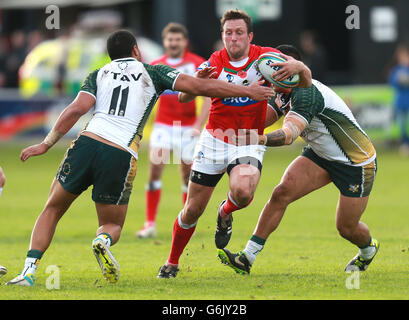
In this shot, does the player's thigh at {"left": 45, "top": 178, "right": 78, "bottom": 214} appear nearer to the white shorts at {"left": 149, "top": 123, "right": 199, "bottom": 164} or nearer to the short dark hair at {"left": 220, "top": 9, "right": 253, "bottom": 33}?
the short dark hair at {"left": 220, "top": 9, "right": 253, "bottom": 33}

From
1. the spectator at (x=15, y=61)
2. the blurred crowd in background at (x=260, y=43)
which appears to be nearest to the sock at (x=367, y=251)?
the blurred crowd in background at (x=260, y=43)

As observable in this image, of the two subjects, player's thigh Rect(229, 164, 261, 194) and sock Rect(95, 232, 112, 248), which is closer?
sock Rect(95, 232, 112, 248)

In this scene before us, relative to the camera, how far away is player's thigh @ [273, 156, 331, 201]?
8914 mm

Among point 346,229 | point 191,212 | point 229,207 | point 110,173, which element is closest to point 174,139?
point 229,207

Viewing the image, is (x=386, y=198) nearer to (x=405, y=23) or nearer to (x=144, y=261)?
(x=144, y=261)

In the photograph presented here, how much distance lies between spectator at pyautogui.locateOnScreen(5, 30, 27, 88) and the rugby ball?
66.7ft

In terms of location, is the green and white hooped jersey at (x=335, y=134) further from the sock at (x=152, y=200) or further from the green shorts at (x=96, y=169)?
the sock at (x=152, y=200)

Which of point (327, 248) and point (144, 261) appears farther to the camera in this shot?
point (327, 248)

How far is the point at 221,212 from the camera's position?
357 inches

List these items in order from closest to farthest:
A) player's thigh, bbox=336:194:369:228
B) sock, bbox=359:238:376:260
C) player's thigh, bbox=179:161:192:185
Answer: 1. player's thigh, bbox=336:194:369:228
2. sock, bbox=359:238:376:260
3. player's thigh, bbox=179:161:192:185

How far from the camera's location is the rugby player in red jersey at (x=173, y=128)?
1214 cm

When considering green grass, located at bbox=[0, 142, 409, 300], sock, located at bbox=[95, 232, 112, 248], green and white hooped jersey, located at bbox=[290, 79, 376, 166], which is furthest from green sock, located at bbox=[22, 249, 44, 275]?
green and white hooped jersey, located at bbox=[290, 79, 376, 166]

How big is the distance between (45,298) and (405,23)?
21.3 metres

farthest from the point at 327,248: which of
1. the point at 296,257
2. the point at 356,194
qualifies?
the point at 356,194
